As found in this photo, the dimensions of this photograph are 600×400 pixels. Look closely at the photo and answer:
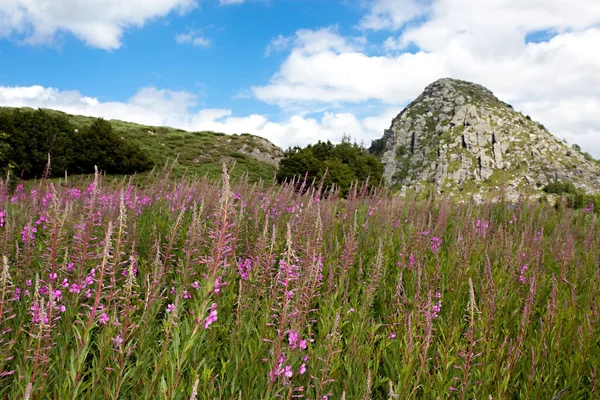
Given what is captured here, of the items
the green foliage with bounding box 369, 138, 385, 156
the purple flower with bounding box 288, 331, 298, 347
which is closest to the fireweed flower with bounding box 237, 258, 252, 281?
the purple flower with bounding box 288, 331, 298, 347

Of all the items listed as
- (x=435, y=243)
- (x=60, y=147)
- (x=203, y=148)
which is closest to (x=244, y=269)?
(x=435, y=243)

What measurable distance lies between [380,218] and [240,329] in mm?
4542

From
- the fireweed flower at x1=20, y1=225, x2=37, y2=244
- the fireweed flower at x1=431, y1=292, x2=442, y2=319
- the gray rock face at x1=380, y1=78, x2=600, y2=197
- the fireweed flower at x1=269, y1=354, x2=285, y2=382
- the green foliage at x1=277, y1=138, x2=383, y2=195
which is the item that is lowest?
the fireweed flower at x1=269, y1=354, x2=285, y2=382

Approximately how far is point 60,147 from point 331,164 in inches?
874

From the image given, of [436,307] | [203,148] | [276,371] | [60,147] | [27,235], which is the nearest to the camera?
[276,371]

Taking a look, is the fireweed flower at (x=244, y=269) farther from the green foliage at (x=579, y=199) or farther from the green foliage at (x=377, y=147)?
the green foliage at (x=377, y=147)

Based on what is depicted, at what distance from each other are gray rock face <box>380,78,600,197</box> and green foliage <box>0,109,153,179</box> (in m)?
85.5

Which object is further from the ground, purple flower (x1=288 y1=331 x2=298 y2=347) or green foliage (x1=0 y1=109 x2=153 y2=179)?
green foliage (x1=0 y1=109 x2=153 y2=179)

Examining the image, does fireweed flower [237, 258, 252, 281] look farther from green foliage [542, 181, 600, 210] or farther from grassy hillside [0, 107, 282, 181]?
grassy hillside [0, 107, 282, 181]

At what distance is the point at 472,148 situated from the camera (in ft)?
420

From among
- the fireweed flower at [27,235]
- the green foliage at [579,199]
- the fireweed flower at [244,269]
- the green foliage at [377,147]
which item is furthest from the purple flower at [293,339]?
the green foliage at [377,147]

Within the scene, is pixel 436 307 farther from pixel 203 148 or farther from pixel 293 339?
pixel 203 148

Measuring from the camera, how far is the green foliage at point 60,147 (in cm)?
2956

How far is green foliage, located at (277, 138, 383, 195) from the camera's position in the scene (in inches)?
1373
